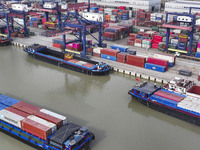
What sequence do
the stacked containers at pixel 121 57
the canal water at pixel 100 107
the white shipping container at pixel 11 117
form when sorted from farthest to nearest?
the stacked containers at pixel 121 57
the canal water at pixel 100 107
the white shipping container at pixel 11 117

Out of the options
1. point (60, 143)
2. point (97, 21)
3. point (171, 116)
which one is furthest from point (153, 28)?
point (60, 143)

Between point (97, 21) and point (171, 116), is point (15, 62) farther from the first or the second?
point (171, 116)

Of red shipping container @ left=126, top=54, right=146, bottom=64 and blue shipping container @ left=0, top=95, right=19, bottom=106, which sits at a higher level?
red shipping container @ left=126, top=54, right=146, bottom=64

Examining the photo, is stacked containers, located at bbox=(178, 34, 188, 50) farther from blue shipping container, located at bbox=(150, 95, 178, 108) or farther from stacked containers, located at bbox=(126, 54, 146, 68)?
blue shipping container, located at bbox=(150, 95, 178, 108)

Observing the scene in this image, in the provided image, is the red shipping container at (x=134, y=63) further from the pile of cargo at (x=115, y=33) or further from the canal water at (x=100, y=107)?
the pile of cargo at (x=115, y=33)

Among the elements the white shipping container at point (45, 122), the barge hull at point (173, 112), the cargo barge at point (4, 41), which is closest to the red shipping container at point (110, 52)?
the barge hull at point (173, 112)

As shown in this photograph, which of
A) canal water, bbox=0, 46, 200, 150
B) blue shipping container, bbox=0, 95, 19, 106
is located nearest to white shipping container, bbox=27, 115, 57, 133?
canal water, bbox=0, 46, 200, 150

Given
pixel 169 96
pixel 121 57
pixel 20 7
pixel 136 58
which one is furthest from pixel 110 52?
pixel 20 7

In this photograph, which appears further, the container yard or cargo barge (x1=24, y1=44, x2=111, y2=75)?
cargo barge (x1=24, y1=44, x2=111, y2=75)

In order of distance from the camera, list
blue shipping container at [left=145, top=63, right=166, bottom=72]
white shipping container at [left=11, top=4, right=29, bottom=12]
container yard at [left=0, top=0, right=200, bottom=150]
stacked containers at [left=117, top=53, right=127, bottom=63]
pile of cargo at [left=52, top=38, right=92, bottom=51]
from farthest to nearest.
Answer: white shipping container at [left=11, top=4, right=29, bottom=12]
pile of cargo at [left=52, top=38, right=92, bottom=51]
stacked containers at [left=117, top=53, right=127, bottom=63]
blue shipping container at [left=145, top=63, right=166, bottom=72]
container yard at [left=0, top=0, right=200, bottom=150]
